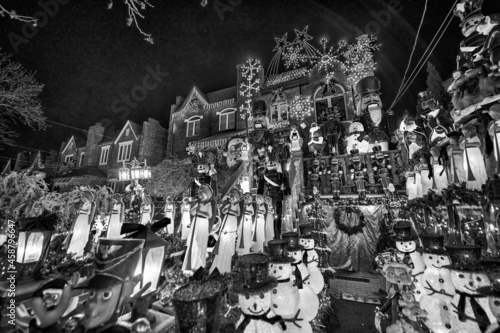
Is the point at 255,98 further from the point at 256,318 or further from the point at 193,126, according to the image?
the point at 256,318

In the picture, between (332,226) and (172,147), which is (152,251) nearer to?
Answer: (332,226)

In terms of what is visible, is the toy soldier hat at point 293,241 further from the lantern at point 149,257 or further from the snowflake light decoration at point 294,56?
the snowflake light decoration at point 294,56

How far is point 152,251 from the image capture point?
2170 millimetres

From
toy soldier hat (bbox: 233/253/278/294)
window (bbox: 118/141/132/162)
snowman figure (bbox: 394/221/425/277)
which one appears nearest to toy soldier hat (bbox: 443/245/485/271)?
snowman figure (bbox: 394/221/425/277)

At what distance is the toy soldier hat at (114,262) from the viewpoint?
167 centimetres

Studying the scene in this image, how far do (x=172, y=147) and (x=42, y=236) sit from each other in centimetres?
1534

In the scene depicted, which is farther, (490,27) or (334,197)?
(334,197)

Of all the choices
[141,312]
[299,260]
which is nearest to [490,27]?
[299,260]

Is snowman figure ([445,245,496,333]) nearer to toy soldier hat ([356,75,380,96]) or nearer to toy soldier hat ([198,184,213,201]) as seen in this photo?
toy soldier hat ([198,184,213,201])

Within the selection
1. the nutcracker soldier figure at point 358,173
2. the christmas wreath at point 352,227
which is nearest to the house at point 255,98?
the nutcracker soldier figure at point 358,173

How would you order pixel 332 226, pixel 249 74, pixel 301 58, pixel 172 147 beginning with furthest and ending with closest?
pixel 172 147, pixel 249 74, pixel 301 58, pixel 332 226

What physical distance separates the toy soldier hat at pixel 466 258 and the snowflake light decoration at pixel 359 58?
1146 centimetres

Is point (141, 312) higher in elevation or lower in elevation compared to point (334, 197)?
lower

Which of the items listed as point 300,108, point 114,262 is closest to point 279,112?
point 300,108
